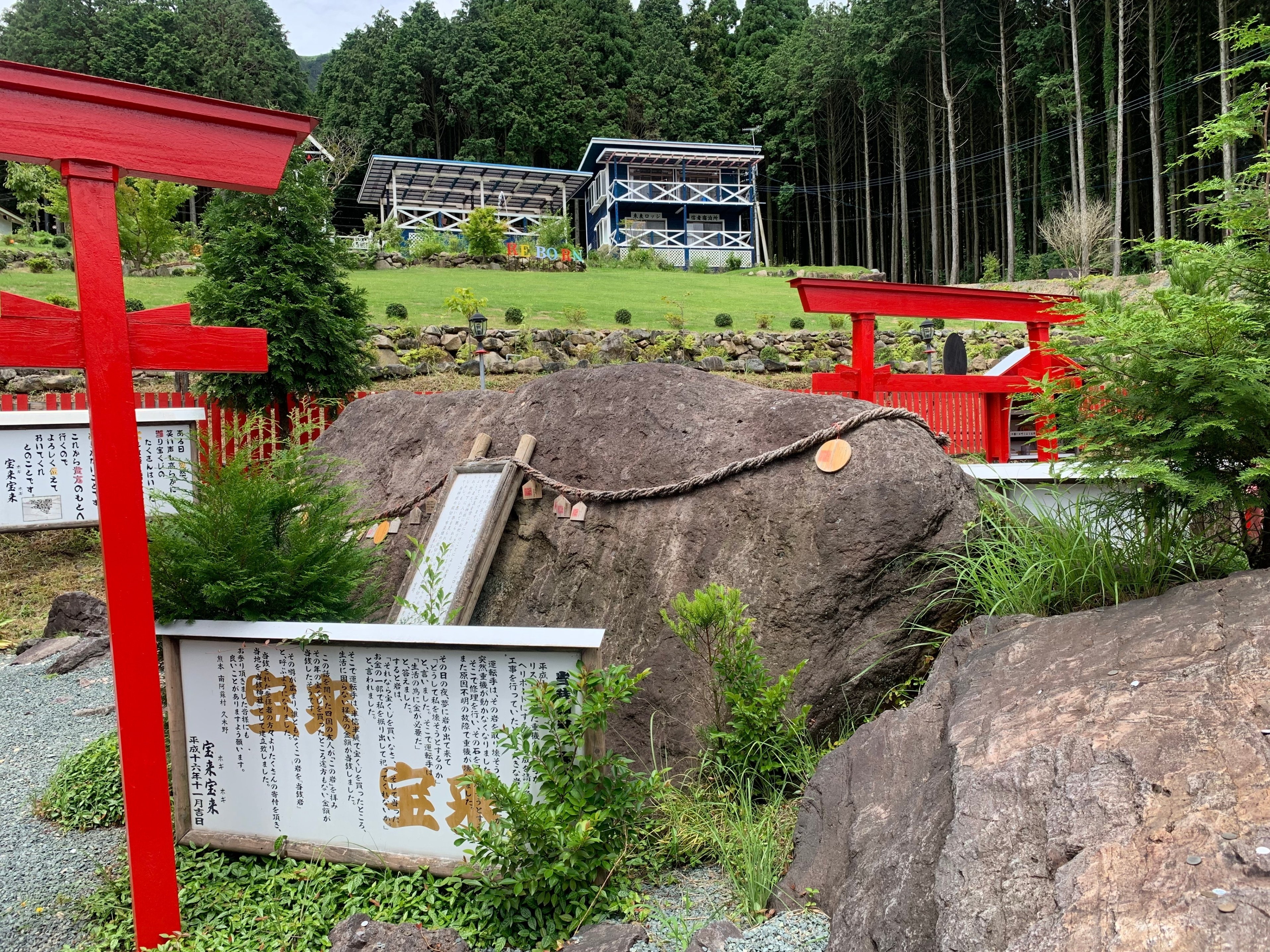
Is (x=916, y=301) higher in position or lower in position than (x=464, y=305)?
lower

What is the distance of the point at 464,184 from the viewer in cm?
4003

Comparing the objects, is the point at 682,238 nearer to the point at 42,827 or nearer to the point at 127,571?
the point at 42,827

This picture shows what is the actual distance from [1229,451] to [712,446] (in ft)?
7.63

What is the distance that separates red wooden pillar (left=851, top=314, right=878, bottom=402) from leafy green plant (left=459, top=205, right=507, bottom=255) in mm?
25986

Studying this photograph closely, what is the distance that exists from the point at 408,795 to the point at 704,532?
187 centimetres

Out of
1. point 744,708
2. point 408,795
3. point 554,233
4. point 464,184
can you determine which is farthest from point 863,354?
point 464,184

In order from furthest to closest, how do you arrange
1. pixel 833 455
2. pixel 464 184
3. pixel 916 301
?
pixel 464 184, pixel 916 301, pixel 833 455

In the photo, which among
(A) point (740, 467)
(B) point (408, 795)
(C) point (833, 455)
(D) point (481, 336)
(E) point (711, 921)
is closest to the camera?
(E) point (711, 921)

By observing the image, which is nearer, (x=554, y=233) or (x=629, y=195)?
(x=554, y=233)

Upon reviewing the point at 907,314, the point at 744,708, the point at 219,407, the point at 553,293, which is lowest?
the point at 744,708

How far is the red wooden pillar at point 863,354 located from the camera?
273 inches

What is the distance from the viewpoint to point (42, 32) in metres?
40.1

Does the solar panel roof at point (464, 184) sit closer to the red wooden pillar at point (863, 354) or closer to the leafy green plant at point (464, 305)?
the leafy green plant at point (464, 305)

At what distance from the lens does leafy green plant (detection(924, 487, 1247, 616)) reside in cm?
351
